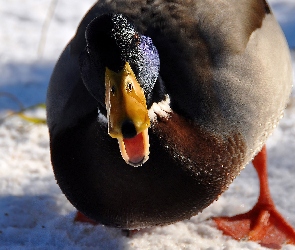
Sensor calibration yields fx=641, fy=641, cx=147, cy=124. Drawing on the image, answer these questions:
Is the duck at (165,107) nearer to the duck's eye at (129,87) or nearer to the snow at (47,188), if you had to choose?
the duck's eye at (129,87)

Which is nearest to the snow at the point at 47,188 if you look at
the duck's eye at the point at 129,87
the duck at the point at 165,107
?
the duck at the point at 165,107

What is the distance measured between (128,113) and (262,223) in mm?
1483

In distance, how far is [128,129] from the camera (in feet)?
6.35

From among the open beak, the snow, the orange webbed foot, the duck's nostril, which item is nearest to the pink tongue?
the open beak

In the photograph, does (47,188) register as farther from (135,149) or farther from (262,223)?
(135,149)

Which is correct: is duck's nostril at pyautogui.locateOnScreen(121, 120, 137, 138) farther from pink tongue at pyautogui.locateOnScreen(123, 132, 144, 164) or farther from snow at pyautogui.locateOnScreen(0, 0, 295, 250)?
snow at pyautogui.locateOnScreen(0, 0, 295, 250)

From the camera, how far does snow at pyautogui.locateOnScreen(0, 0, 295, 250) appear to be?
2949mm

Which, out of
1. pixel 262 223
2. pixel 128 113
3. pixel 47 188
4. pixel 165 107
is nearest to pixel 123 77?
pixel 128 113

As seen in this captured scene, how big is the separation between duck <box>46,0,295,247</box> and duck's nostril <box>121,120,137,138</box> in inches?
7.0

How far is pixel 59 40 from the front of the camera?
209 inches

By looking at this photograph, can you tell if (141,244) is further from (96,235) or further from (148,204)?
(148,204)

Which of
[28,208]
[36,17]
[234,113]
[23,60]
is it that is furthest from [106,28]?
[36,17]

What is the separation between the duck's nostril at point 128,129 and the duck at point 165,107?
18 centimetres

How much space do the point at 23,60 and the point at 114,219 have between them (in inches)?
111
